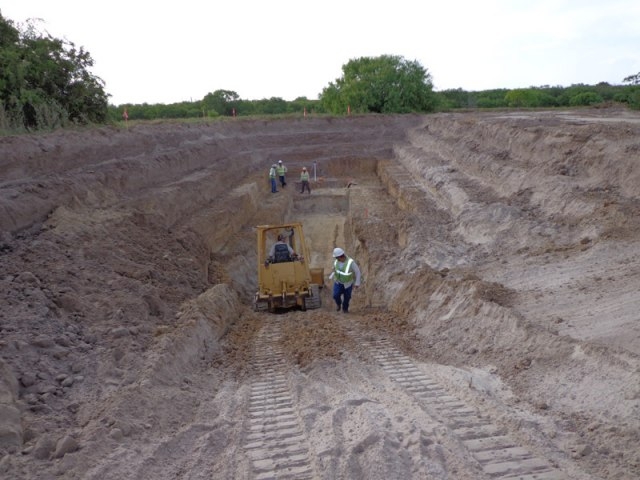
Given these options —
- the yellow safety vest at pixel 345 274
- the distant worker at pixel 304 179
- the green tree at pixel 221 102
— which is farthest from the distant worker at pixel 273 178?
the green tree at pixel 221 102

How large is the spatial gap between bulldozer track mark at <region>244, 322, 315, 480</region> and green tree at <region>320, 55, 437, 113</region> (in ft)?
120

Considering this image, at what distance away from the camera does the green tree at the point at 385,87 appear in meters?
41.8

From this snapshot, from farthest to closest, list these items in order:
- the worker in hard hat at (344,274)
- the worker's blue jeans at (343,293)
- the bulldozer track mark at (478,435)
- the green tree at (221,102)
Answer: the green tree at (221,102)
the worker's blue jeans at (343,293)
the worker in hard hat at (344,274)
the bulldozer track mark at (478,435)

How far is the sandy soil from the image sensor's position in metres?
Result: 4.77

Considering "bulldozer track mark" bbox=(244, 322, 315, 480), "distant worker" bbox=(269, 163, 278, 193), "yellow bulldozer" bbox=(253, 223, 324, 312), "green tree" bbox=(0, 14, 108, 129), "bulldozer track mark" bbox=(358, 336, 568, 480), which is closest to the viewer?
"bulldozer track mark" bbox=(358, 336, 568, 480)

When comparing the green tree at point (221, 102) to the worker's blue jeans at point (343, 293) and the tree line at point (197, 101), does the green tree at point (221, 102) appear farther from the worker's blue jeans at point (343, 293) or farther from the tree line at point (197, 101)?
the worker's blue jeans at point (343, 293)

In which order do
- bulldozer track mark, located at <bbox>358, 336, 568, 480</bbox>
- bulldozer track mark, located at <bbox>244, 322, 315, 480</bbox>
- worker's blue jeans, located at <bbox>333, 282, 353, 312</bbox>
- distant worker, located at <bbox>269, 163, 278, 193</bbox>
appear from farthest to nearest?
1. distant worker, located at <bbox>269, 163, 278, 193</bbox>
2. worker's blue jeans, located at <bbox>333, 282, 353, 312</bbox>
3. bulldozer track mark, located at <bbox>244, 322, 315, 480</bbox>
4. bulldozer track mark, located at <bbox>358, 336, 568, 480</bbox>

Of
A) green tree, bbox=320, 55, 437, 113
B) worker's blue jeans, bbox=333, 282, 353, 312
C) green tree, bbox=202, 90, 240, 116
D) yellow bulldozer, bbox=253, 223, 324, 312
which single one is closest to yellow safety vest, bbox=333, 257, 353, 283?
worker's blue jeans, bbox=333, 282, 353, 312

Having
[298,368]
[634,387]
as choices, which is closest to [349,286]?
[298,368]

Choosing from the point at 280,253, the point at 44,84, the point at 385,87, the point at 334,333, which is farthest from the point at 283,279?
the point at 385,87

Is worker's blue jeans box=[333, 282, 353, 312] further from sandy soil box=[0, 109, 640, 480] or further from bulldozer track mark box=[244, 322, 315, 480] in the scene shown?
bulldozer track mark box=[244, 322, 315, 480]

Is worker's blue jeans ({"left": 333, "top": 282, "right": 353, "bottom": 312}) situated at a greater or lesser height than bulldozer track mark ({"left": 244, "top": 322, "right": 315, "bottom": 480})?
lesser

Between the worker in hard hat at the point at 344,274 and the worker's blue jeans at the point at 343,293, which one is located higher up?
the worker in hard hat at the point at 344,274

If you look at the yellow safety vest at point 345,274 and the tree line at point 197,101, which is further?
the tree line at point 197,101
